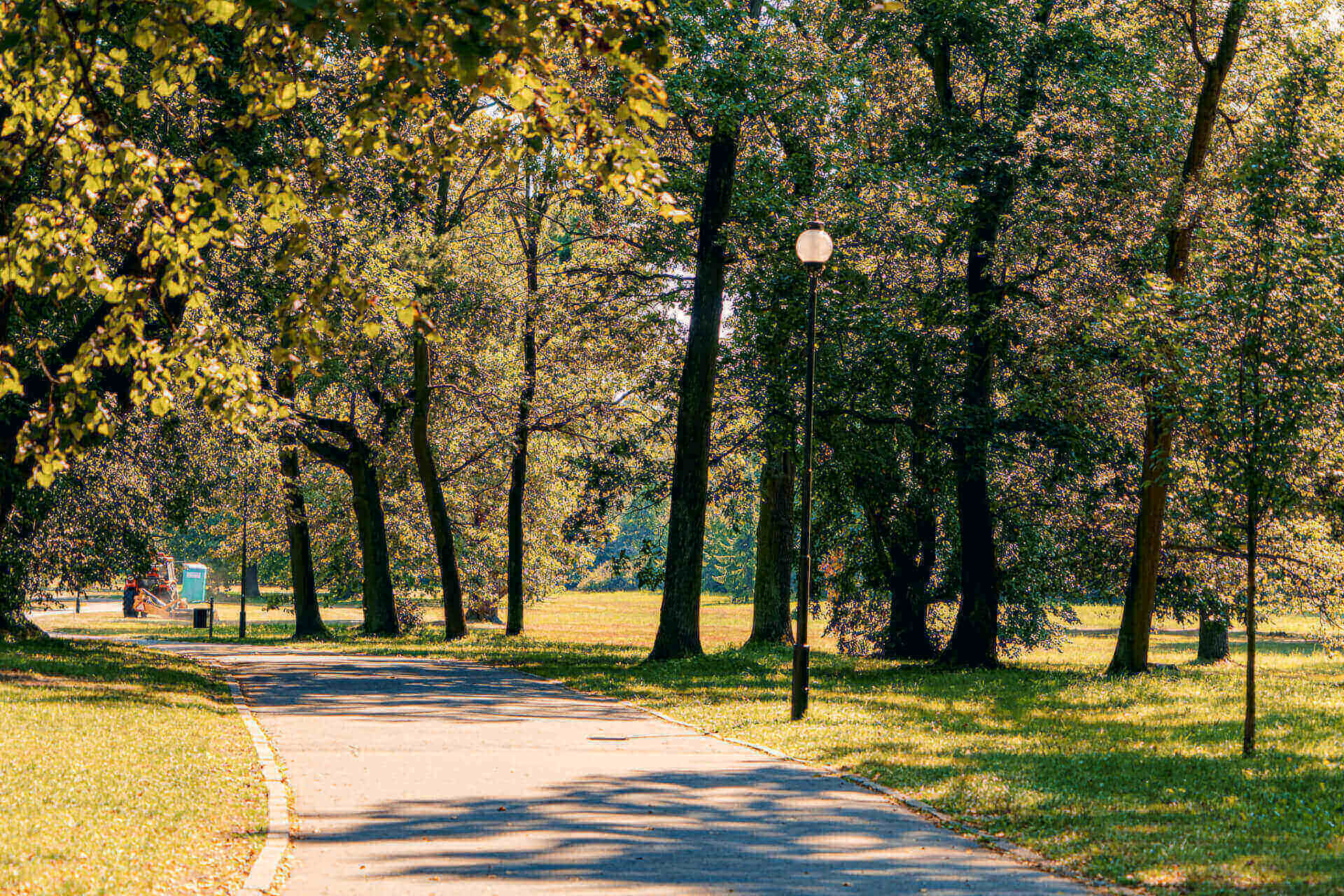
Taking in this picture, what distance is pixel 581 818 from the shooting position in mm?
8930

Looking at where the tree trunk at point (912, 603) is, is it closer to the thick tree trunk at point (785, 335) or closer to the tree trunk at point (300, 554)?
the thick tree trunk at point (785, 335)

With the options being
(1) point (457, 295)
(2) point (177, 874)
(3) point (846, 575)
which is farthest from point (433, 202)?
(2) point (177, 874)

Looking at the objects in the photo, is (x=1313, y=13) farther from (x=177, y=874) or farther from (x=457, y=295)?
(x=177, y=874)

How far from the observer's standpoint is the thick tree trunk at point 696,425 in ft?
75.2

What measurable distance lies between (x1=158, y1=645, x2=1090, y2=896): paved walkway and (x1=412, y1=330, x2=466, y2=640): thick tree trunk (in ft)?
57.5

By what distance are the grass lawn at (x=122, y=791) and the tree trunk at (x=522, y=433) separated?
17.0m

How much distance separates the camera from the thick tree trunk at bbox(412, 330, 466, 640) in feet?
105

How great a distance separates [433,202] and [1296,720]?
79.5ft

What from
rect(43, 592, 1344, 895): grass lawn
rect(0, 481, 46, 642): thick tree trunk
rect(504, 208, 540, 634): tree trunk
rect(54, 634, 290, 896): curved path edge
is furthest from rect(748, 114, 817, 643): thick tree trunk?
rect(0, 481, 46, 642): thick tree trunk

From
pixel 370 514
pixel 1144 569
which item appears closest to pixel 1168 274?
pixel 1144 569

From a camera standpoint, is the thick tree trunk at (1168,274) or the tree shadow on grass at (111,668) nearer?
the tree shadow on grass at (111,668)

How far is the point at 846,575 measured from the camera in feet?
87.2

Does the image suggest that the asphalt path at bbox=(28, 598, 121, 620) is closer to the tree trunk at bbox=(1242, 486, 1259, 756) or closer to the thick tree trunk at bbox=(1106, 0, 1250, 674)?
the thick tree trunk at bbox=(1106, 0, 1250, 674)

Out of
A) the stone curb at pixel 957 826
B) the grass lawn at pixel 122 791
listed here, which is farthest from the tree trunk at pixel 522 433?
the stone curb at pixel 957 826
